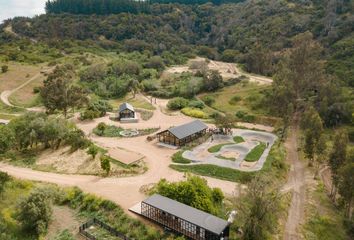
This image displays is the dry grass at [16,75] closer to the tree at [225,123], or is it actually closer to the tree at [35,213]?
the tree at [225,123]

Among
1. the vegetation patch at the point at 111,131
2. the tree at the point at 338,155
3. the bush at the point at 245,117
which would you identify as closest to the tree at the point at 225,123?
the bush at the point at 245,117

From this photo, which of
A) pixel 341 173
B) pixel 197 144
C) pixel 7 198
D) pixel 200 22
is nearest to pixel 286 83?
pixel 197 144

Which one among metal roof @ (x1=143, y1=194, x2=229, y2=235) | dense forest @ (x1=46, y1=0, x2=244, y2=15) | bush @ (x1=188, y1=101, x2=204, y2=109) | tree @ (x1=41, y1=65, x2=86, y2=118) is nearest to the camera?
metal roof @ (x1=143, y1=194, x2=229, y2=235)

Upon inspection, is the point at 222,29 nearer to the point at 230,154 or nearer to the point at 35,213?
the point at 230,154

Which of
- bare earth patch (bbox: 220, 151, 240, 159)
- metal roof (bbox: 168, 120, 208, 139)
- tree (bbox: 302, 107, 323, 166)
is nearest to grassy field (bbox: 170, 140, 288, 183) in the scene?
tree (bbox: 302, 107, 323, 166)

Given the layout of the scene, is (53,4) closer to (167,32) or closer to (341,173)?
(167,32)

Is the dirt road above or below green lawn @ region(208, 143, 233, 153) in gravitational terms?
below

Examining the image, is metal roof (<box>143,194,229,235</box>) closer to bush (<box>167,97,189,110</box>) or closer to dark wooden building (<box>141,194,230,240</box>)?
dark wooden building (<box>141,194,230,240</box>)
